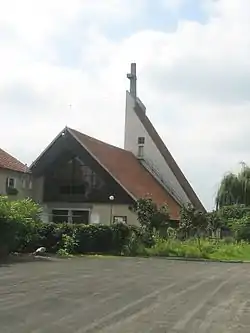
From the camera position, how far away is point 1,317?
35.6 ft

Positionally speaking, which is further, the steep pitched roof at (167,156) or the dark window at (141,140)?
the dark window at (141,140)

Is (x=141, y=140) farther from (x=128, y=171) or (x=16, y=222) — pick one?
(x=16, y=222)

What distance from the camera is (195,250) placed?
36.2m

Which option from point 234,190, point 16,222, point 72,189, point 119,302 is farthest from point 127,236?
point 119,302

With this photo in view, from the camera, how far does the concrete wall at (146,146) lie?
56000 millimetres

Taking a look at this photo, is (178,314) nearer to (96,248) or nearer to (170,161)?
(96,248)

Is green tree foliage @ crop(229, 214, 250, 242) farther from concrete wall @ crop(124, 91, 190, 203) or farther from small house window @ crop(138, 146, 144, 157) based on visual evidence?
small house window @ crop(138, 146, 144, 157)

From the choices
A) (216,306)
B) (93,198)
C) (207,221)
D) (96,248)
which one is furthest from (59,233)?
(216,306)

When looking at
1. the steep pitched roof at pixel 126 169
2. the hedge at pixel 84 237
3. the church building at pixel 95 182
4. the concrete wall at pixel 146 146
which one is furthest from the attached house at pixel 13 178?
the hedge at pixel 84 237

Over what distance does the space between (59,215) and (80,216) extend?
67.7 inches

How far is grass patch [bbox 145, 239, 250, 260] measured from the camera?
119ft

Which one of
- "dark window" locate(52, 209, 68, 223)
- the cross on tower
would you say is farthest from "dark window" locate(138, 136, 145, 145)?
"dark window" locate(52, 209, 68, 223)

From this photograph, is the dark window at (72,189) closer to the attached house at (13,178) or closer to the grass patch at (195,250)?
the attached house at (13,178)

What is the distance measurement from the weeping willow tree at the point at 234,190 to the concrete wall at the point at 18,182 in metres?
16.1
